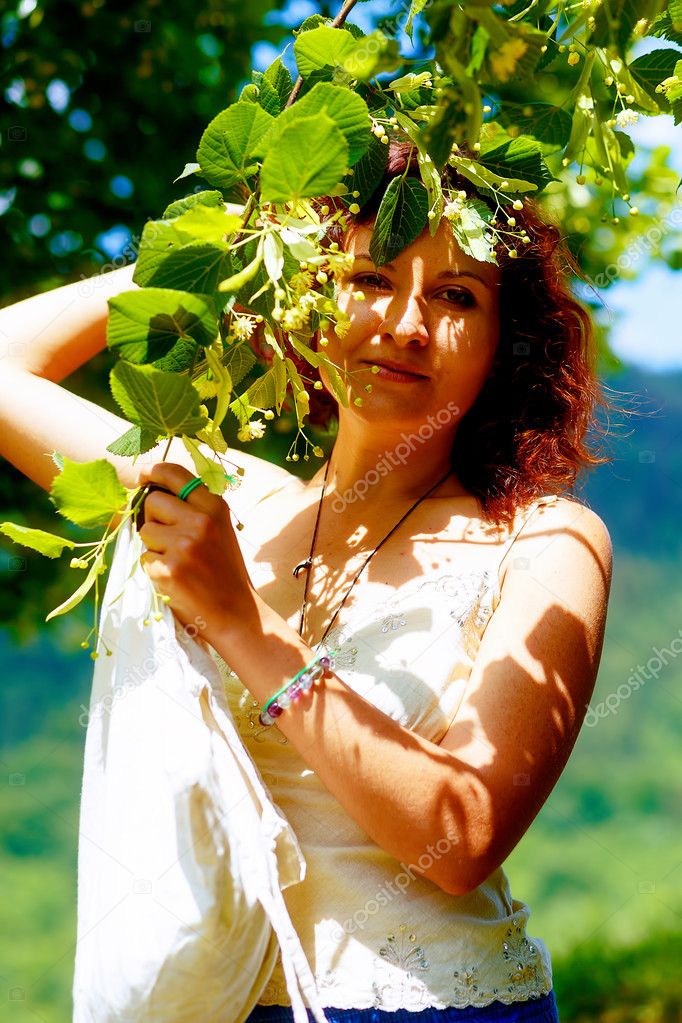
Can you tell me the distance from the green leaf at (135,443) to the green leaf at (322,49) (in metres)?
0.39

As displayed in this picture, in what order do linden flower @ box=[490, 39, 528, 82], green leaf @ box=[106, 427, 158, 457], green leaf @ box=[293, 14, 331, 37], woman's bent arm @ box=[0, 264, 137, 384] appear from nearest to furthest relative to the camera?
linden flower @ box=[490, 39, 528, 82] < green leaf @ box=[106, 427, 158, 457] < green leaf @ box=[293, 14, 331, 37] < woman's bent arm @ box=[0, 264, 137, 384]

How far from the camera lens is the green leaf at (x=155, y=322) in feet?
2.89

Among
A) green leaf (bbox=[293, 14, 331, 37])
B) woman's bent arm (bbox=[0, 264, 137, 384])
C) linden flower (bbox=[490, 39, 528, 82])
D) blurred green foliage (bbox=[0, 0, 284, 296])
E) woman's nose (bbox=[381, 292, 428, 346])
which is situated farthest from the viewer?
blurred green foliage (bbox=[0, 0, 284, 296])

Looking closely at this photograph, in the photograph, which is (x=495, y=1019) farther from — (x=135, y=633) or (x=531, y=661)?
(x=135, y=633)

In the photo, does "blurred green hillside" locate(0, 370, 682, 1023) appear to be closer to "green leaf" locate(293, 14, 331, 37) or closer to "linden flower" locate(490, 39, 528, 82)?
"green leaf" locate(293, 14, 331, 37)

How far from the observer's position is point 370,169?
3.70 ft

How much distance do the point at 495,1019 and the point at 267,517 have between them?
761 millimetres

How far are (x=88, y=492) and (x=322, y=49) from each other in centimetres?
48

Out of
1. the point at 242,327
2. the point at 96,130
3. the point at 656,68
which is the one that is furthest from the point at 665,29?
the point at 96,130

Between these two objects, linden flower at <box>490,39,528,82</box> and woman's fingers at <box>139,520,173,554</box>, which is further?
woman's fingers at <box>139,520,173,554</box>

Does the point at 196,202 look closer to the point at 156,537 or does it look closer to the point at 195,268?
the point at 195,268

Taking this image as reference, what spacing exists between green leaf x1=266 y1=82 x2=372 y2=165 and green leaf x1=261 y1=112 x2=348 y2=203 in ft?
0.10

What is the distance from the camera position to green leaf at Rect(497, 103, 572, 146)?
1.00 meters

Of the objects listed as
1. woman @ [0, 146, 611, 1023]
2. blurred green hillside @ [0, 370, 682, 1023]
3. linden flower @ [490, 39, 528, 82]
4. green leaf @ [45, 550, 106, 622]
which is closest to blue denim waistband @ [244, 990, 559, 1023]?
woman @ [0, 146, 611, 1023]
